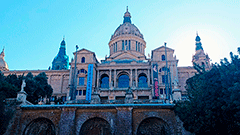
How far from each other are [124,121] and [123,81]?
26.1m

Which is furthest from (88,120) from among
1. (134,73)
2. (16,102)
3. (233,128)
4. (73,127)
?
(134,73)

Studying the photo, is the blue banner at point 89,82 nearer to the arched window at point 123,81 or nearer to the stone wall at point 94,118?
the arched window at point 123,81

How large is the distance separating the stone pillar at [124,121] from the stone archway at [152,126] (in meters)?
1.05

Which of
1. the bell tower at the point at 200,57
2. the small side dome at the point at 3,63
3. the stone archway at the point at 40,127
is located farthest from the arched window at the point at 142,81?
the small side dome at the point at 3,63

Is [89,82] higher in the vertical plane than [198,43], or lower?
lower

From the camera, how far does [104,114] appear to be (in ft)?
64.3

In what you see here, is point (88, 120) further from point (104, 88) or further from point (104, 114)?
point (104, 88)

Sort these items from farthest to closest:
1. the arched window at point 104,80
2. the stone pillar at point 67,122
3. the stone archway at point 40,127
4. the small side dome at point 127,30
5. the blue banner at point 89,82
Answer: the small side dome at point 127,30 < the arched window at point 104,80 < the blue banner at point 89,82 < the stone archway at point 40,127 < the stone pillar at point 67,122

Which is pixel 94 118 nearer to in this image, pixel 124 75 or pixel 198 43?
pixel 124 75

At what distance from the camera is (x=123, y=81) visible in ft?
148

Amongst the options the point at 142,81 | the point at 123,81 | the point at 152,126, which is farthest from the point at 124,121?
the point at 142,81

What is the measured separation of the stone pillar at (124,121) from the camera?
18.6 metres

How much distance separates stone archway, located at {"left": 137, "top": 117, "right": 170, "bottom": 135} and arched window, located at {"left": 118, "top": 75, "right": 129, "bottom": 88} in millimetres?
24775

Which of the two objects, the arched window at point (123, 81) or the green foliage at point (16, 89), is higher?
the arched window at point (123, 81)
